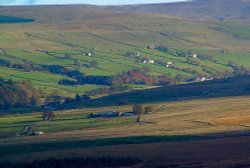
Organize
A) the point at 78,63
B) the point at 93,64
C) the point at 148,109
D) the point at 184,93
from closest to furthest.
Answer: the point at 148,109 → the point at 184,93 → the point at 93,64 → the point at 78,63

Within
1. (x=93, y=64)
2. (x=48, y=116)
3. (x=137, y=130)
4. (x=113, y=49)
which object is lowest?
(x=48, y=116)

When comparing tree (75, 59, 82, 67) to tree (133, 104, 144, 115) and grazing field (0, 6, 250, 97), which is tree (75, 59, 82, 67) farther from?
tree (133, 104, 144, 115)

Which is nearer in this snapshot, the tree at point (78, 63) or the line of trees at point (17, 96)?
the line of trees at point (17, 96)

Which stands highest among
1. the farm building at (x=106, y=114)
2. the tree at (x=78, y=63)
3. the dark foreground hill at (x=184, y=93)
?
the tree at (x=78, y=63)

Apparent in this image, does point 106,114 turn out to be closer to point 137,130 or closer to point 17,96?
point 137,130

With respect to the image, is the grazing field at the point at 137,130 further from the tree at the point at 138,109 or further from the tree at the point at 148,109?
the tree at the point at 138,109

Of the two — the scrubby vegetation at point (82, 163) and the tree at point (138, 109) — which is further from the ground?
the tree at point (138, 109)

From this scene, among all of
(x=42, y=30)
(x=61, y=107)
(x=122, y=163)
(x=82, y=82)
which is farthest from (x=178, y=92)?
(x=42, y=30)

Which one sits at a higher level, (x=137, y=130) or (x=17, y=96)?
(x=137, y=130)

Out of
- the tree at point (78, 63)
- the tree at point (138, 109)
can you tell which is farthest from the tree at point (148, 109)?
the tree at point (78, 63)

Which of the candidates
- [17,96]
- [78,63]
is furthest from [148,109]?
[78,63]

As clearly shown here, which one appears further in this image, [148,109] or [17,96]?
[17,96]

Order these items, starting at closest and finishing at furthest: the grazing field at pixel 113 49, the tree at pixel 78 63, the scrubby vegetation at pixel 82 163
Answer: the scrubby vegetation at pixel 82 163 → the grazing field at pixel 113 49 → the tree at pixel 78 63
